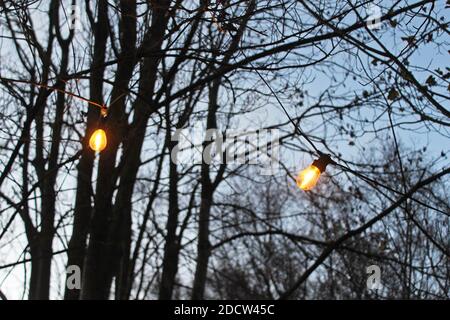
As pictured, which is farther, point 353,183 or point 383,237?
point 383,237

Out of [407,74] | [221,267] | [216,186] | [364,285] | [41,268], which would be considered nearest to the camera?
[407,74]

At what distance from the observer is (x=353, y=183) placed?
9375 mm

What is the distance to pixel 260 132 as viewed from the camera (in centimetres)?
1045

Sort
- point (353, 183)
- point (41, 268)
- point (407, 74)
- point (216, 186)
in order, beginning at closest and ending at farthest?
point (407, 74) < point (353, 183) < point (41, 268) < point (216, 186)

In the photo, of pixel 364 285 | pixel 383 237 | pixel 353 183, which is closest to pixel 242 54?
pixel 353 183

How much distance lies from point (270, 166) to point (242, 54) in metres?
4.88

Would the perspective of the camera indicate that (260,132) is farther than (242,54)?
Yes
